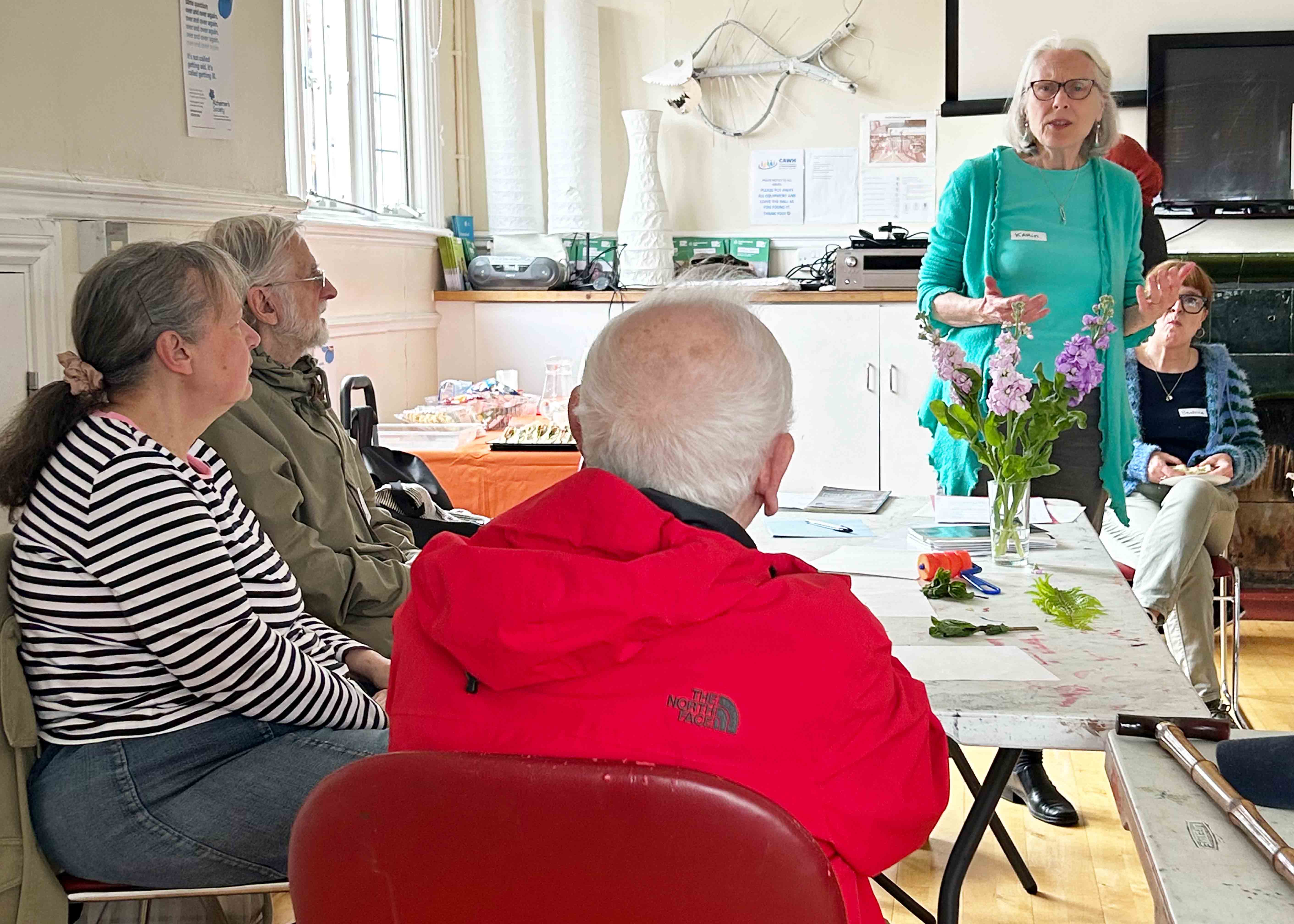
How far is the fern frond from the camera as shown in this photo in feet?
5.93

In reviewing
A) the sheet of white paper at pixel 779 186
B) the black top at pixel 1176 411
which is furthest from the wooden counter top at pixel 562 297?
the black top at pixel 1176 411

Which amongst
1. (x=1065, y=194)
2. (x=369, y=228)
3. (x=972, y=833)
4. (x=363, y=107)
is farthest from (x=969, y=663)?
(x=363, y=107)

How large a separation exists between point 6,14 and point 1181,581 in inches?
116

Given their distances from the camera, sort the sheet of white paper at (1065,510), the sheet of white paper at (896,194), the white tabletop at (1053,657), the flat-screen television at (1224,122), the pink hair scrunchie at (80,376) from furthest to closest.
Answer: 1. the sheet of white paper at (896,194)
2. the flat-screen television at (1224,122)
3. the sheet of white paper at (1065,510)
4. the pink hair scrunchie at (80,376)
5. the white tabletop at (1053,657)

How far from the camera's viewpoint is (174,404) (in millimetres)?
1833

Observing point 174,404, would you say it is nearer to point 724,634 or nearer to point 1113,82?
point 724,634

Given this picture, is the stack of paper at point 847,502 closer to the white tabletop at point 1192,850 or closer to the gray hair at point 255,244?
the gray hair at point 255,244

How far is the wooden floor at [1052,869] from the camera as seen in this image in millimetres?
2416

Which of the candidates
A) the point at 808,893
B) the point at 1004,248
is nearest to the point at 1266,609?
the point at 1004,248

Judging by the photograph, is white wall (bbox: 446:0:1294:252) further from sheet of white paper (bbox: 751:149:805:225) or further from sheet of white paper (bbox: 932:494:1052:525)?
sheet of white paper (bbox: 932:494:1052:525)

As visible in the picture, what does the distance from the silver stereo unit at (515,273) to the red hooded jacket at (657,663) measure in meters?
4.24

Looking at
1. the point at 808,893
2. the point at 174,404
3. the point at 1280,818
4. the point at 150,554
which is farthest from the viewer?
the point at 174,404

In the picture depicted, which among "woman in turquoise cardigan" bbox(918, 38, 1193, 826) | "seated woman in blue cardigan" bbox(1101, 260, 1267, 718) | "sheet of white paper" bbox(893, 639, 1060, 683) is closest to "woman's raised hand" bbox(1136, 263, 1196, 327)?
Answer: "woman in turquoise cardigan" bbox(918, 38, 1193, 826)

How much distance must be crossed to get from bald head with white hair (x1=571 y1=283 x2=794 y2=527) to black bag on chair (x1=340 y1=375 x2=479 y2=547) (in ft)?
5.03
